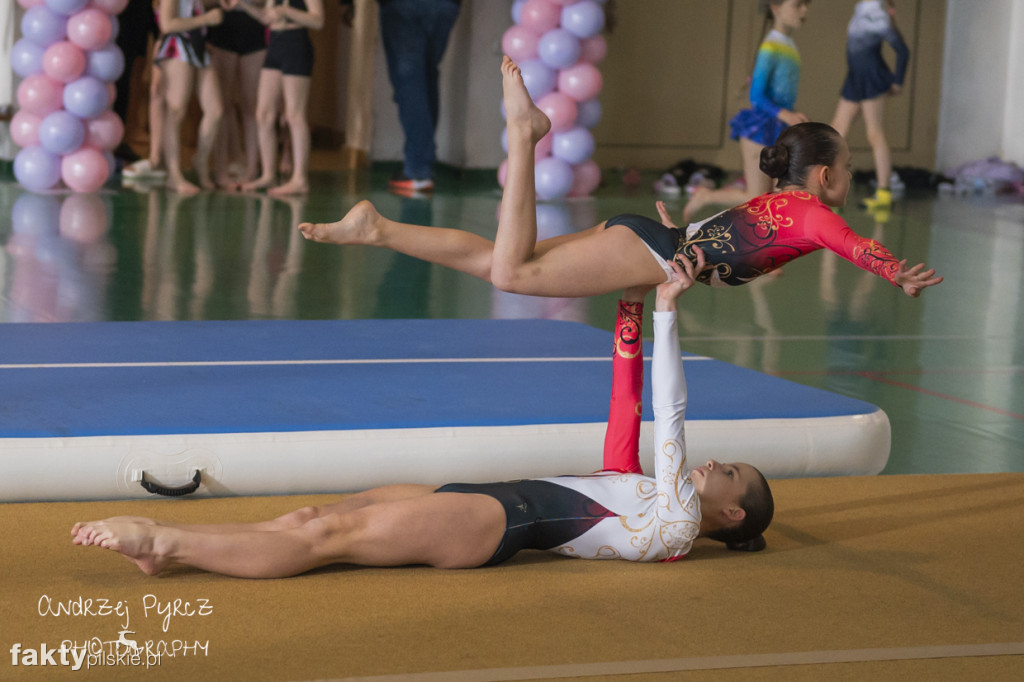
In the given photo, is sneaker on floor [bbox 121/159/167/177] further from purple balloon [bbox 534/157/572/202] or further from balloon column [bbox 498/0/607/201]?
purple balloon [bbox 534/157/572/202]

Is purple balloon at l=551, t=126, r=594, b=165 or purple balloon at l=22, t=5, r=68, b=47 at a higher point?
purple balloon at l=22, t=5, r=68, b=47

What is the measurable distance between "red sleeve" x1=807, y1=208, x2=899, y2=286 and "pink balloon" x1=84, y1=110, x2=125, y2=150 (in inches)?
252

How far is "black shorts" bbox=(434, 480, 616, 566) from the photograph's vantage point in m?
2.37

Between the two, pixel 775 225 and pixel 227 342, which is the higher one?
pixel 775 225

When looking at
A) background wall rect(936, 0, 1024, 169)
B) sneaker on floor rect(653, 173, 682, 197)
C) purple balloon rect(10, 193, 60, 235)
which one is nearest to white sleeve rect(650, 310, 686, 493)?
purple balloon rect(10, 193, 60, 235)

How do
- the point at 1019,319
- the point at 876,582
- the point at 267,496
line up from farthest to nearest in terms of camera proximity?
the point at 1019,319 < the point at 267,496 < the point at 876,582

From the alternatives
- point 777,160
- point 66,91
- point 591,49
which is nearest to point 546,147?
point 591,49

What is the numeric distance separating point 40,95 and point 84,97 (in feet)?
0.98

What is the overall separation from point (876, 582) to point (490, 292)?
3.35 m

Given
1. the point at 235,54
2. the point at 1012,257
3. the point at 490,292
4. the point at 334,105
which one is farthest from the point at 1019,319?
the point at 334,105

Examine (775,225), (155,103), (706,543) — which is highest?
(155,103)

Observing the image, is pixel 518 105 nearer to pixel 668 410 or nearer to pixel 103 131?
pixel 668 410

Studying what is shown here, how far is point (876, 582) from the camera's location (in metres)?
2.42

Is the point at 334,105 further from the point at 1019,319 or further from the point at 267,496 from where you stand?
the point at 267,496
